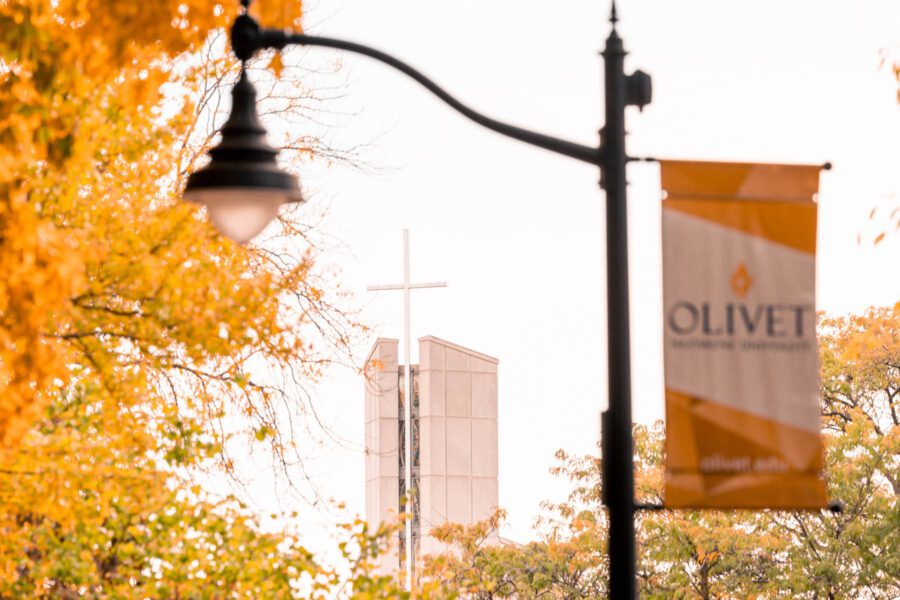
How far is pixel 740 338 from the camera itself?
22.1 feet

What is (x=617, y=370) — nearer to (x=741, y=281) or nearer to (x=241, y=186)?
(x=741, y=281)

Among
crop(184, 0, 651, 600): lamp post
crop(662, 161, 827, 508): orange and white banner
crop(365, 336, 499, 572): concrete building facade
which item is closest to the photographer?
crop(662, 161, 827, 508): orange and white banner

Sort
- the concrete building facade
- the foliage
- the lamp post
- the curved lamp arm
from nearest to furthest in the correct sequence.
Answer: the lamp post
the curved lamp arm
the foliage
the concrete building facade

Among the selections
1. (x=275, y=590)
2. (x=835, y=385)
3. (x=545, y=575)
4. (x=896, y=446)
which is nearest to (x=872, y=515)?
(x=896, y=446)

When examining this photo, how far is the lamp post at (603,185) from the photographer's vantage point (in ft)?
22.3

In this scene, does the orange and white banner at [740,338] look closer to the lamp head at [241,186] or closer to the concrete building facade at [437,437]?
the lamp head at [241,186]

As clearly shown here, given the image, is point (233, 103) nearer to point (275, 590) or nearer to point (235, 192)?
point (235, 192)

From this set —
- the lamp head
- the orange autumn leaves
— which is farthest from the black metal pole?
the orange autumn leaves

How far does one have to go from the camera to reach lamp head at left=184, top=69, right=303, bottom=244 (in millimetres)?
7055

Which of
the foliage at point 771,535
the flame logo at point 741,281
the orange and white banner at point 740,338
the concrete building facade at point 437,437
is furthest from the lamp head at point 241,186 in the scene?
the concrete building facade at point 437,437

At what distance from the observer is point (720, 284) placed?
678cm

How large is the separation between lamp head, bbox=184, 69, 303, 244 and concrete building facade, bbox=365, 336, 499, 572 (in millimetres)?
50371

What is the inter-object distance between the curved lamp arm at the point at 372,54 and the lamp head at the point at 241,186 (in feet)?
1.74

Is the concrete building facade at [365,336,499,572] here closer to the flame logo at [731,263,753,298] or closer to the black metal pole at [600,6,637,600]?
the black metal pole at [600,6,637,600]
